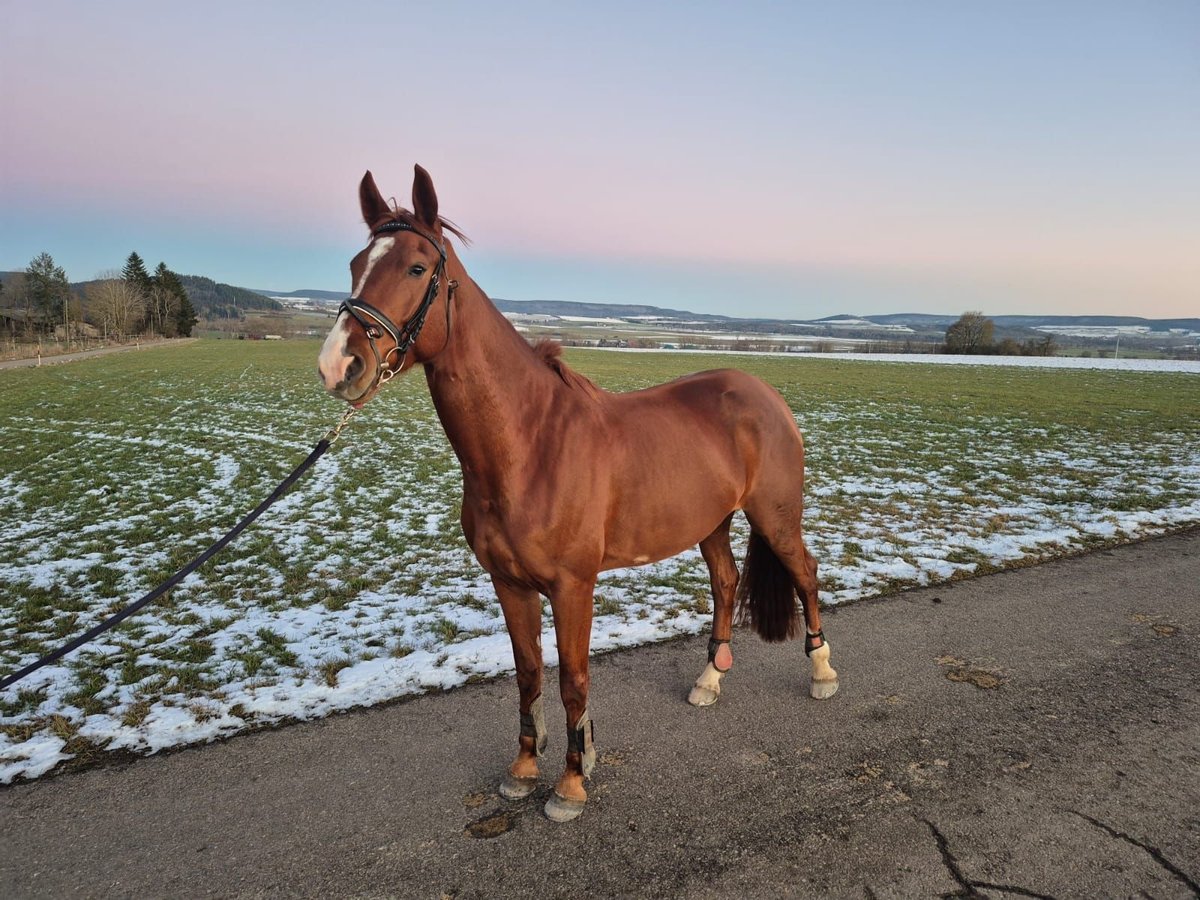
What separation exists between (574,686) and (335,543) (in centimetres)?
503

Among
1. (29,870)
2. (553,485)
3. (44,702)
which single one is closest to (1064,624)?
(553,485)

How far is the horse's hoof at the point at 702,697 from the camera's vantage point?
3902 millimetres

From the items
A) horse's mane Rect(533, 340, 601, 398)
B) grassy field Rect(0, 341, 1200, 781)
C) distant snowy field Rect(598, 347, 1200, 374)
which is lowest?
grassy field Rect(0, 341, 1200, 781)

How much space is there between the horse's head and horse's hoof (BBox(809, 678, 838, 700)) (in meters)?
3.13

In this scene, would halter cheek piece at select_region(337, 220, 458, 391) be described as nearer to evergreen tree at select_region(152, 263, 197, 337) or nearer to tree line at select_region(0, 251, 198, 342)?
tree line at select_region(0, 251, 198, 342)

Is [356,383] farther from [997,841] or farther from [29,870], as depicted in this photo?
[997,841]

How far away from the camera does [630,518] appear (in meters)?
3.16

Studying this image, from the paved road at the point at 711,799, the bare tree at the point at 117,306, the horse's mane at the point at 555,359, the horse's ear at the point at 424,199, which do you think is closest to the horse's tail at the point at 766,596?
the paved road at the point at 711,799

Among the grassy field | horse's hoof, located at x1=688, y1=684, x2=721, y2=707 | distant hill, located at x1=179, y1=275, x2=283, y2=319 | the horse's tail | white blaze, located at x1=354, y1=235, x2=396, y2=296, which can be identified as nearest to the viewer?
white blaze, located at x1=354, y1=235, x2=396, y2=296

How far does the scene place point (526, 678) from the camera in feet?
10.3

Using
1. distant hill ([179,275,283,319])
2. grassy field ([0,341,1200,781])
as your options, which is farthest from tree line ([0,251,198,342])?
grassy field ([0,341,1200,781])

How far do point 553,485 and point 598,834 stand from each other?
62.6 inches

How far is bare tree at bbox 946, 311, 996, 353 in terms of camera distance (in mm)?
67938

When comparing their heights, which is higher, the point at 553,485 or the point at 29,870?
the point at 553,485
